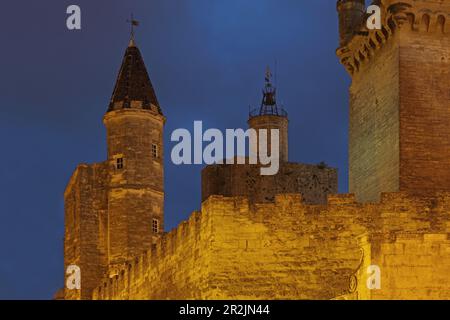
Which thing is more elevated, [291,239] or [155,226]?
[155,226]

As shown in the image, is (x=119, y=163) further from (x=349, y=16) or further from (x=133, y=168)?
(x=349, y=16)

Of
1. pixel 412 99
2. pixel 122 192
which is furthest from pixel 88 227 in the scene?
pixel 412 99

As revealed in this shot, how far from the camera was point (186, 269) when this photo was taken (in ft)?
95.8

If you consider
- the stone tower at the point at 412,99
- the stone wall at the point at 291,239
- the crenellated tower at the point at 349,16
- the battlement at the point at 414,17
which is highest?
the crenellated tower at the point at 349,16

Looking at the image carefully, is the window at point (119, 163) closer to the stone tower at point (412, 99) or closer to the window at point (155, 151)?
the window at point (155, 151)

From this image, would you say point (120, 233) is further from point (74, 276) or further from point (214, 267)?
point (214, 267)

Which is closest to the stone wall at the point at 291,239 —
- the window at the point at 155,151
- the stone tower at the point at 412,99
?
the stone tower at the point at 412,99

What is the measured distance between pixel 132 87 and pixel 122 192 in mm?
3834

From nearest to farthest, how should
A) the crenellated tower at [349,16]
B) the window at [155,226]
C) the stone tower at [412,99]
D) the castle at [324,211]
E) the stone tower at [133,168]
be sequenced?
the castle at [324,211]
the stone tower at [412,99]
the crenellated tower at [349,16]
the stone tower at [133,168]
the window at [155,226]

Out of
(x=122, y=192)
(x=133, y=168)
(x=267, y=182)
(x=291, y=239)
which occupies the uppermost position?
(x=267, y=182)

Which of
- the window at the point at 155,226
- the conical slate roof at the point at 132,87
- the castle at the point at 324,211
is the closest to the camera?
the castle at the point at 324,211

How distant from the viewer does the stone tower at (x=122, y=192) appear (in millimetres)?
43281

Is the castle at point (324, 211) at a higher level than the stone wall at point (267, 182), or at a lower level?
lower

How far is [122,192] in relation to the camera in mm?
43938
